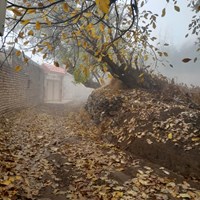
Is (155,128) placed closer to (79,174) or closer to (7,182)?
(79,174)

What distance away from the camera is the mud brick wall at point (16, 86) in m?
10.9

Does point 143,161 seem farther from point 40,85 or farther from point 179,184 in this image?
point 40,85

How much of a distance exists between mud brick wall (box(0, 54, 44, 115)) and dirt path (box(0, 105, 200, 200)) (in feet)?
12.5

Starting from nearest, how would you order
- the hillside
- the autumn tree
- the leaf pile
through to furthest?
the autumn tree, the hillside, the leaf pile

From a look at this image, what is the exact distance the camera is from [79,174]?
198 inches

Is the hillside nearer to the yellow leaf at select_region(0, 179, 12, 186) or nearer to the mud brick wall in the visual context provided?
the yellow leaf at select_region(0, 179, 12, 186)

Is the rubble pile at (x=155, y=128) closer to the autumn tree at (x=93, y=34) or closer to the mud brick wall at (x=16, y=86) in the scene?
the autumn tree at (x=93, y=34)

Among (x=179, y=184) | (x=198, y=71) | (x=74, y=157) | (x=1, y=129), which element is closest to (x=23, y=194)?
(x=74, y=157)

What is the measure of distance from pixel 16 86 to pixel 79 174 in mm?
9407

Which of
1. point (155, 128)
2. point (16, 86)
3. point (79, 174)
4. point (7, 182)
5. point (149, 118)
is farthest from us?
point (16, 86)

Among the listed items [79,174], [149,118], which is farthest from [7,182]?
[149,118]

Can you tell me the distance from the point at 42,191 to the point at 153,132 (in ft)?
11.4

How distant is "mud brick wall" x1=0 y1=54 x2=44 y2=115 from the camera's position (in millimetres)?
10867

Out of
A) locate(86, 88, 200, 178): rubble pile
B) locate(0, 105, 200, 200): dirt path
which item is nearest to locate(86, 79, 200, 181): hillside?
locate(86, 88, 200, 178): rubble pile
